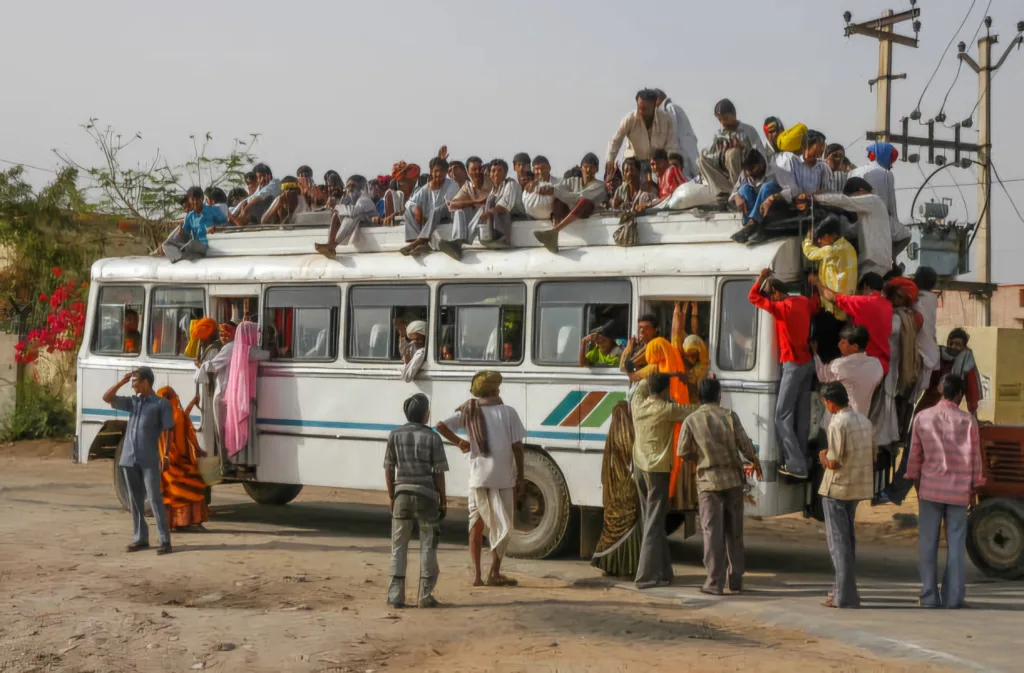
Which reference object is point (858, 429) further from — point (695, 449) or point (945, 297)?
point (945, 297)

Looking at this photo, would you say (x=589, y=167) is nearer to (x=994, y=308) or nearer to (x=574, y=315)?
(x=574, y=315)

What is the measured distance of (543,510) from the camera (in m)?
11.4

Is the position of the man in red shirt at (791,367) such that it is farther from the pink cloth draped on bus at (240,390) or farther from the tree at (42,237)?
the tree at (42,237)

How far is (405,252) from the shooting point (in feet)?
40.3

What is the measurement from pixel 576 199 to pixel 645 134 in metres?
1.39

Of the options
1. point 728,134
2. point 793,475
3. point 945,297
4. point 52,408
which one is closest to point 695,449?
point 793,475

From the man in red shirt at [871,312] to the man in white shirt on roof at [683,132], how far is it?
8.84 ft

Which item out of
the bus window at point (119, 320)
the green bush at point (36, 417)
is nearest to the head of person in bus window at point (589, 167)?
the bus window at point (119, 320)

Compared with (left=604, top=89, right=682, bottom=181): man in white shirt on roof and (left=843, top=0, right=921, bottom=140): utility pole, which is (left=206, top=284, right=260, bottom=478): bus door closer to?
(left=604, top=89, right=682, bottom=181): man in white shirt on roof

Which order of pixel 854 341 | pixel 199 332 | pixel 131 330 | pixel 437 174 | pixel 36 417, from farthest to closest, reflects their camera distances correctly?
pixel 36 417, pixel 131 330, pixel 199 332, pixel 437 174, pixel 854 341

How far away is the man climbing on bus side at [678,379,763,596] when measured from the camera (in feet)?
30.9

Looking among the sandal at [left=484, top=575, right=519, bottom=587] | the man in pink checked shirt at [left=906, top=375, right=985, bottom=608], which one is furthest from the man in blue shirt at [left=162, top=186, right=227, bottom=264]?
the man in pink checked shirt at [left=906, top=375, right=985, bottom=608]

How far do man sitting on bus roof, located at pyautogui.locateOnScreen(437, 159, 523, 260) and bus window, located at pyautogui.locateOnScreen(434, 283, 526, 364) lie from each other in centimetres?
36

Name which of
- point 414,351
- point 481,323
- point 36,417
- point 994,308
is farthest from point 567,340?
point 994,308
